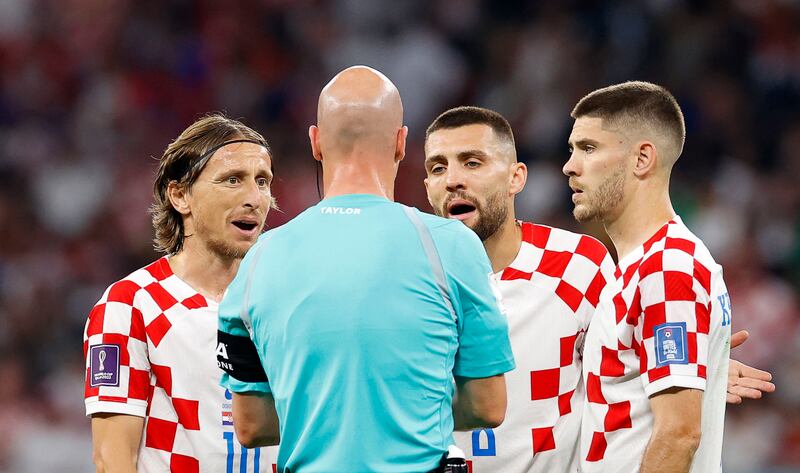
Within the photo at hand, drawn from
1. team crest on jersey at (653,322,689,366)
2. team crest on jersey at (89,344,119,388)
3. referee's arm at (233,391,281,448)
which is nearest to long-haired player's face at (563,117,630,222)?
team crest on jersey at (653,322,689,366)

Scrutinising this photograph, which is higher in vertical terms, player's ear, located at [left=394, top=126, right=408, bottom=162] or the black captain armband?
player's ear, located at [left=394, top=126, right=408, bottom=162]

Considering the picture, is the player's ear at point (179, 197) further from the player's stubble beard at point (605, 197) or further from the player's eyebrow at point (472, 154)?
the player's stubble beard at point (605, 197)

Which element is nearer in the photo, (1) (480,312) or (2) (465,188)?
(1) (480,312)

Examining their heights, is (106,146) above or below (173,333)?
above

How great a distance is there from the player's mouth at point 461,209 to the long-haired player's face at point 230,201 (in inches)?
31.0

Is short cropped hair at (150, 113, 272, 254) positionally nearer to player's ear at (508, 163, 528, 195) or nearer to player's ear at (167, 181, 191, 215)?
player's ear at (167, 181, 191, 215)

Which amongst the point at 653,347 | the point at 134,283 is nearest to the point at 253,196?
the point at 134,283

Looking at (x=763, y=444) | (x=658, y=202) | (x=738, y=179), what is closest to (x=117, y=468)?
(x=658, y=202)

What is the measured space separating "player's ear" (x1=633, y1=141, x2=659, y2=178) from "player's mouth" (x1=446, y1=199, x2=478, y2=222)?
79 cm

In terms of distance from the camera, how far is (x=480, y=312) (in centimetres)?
326

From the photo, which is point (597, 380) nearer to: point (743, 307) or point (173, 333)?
point (173, 333)

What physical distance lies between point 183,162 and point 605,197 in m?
1.79

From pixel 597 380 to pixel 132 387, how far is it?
5.70 ft

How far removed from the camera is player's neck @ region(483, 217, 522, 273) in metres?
4.76
